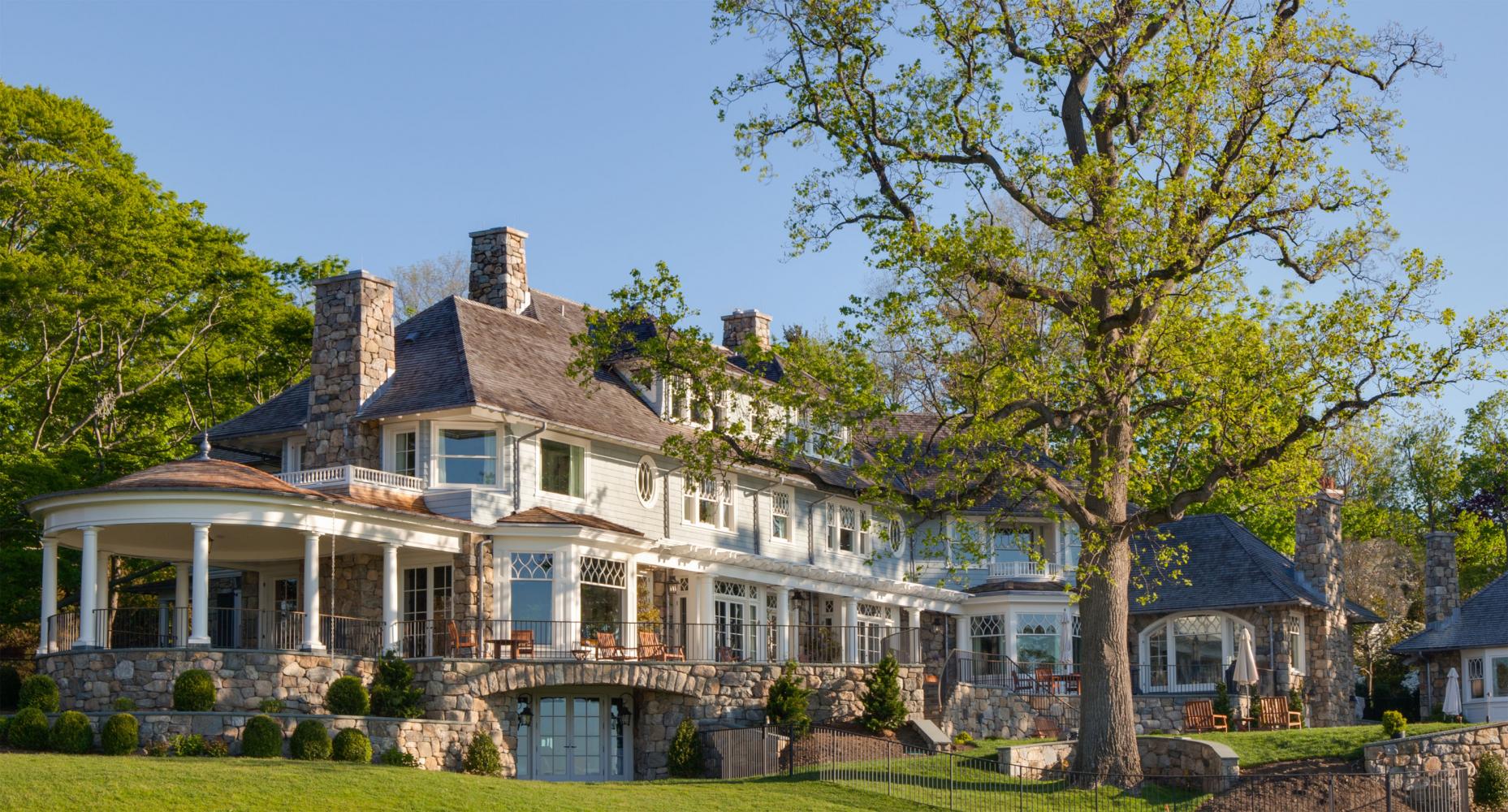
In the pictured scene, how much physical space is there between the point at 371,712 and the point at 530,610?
4589 millimetres

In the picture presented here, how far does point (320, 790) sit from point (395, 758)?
A: 15.4 feet

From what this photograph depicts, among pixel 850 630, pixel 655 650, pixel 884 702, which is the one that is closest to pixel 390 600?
pixel 655 650

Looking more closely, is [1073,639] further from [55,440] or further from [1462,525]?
[55,440]

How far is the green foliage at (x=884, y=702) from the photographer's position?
34.3 metres

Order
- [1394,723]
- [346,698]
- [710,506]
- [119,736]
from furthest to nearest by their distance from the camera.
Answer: [710,506] < [1394,723] < [346,698] < [119,736]

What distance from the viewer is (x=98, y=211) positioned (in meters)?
40.4

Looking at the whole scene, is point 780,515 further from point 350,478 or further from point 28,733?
point 28,733

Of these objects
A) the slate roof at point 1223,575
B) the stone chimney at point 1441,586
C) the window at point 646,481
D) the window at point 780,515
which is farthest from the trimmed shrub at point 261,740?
the stone chimney at point 1441,586

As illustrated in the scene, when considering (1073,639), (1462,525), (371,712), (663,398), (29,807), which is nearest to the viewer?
(29,807)

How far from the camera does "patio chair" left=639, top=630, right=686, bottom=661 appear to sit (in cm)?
3381

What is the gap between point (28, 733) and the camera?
26844 millimetres

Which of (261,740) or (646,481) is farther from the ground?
(646,481)

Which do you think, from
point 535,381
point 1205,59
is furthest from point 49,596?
point 1205,59

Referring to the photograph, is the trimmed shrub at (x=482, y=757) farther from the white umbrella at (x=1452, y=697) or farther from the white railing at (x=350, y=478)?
the white umbrella at (x=1452, y=697)
